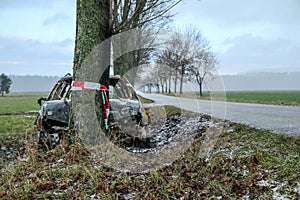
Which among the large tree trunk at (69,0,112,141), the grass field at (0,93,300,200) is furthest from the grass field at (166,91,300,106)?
the large tree trunk at (69,0,112,141)

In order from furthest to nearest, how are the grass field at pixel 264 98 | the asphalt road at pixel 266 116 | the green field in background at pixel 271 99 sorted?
1. the grass field at pixel 264 98
2. the green field in background at pixel 271 99
3. the asphalt road at pixel 266 116

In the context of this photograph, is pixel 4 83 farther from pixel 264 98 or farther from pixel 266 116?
pixel 266 116

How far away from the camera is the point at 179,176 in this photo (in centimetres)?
370

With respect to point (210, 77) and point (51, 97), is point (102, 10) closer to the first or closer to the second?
point (51, 97)

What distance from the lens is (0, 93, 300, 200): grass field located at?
313cm

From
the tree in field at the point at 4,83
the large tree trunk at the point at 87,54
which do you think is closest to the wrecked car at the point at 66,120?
the large tree trunk at the point at 87,54

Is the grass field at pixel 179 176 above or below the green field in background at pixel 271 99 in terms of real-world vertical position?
below

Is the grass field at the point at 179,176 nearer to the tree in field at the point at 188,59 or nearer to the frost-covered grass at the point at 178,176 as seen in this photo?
the frost-covered grass at the point at 178,176

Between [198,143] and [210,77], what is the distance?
3129 cm

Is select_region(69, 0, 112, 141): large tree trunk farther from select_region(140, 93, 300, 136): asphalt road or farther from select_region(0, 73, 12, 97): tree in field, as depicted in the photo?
select_region(0, 73, 12, 97): tree in field

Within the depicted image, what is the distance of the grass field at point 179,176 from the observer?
313 cm

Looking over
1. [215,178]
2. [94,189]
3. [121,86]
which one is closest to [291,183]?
[215,178]

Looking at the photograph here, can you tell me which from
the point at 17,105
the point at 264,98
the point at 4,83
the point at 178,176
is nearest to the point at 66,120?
the point at 178,176

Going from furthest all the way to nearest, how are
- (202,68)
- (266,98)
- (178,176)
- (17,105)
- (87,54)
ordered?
(202,68) → (266,98) → (17,105) → (87,54) → (178,176)
